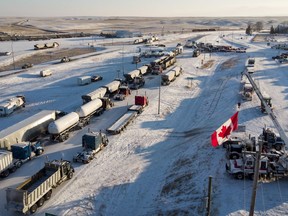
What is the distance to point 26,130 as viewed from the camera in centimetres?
3102

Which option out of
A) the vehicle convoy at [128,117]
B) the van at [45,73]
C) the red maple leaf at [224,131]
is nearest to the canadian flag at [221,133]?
the red maple leaf at [224,131]

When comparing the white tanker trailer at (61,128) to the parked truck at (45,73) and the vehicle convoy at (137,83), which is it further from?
the parked truck at (45,73)

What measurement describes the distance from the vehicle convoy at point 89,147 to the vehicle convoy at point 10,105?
16.0 m

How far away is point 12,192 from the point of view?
66.5ft

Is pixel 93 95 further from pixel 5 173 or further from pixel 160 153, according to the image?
pixel 5 173

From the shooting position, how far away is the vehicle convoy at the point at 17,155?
25.6m

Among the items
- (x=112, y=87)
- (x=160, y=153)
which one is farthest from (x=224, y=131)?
(x=112, y=87)

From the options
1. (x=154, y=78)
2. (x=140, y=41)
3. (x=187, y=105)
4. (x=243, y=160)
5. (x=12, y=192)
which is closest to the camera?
(x=12, y=192)

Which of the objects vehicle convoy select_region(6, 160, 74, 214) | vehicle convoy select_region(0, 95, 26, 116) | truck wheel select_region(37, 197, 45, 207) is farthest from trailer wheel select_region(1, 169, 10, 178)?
vehicle convoy select_region(0, 95, 26, 116)

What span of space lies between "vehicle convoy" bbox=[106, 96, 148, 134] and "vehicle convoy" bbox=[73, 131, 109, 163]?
3.71 metres

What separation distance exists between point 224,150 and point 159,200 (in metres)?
9.14

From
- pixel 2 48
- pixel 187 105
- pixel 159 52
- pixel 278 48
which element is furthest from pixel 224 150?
pixel 2 48

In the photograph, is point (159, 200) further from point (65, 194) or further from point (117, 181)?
point (65, 194)

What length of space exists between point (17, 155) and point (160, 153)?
39.3 feet
